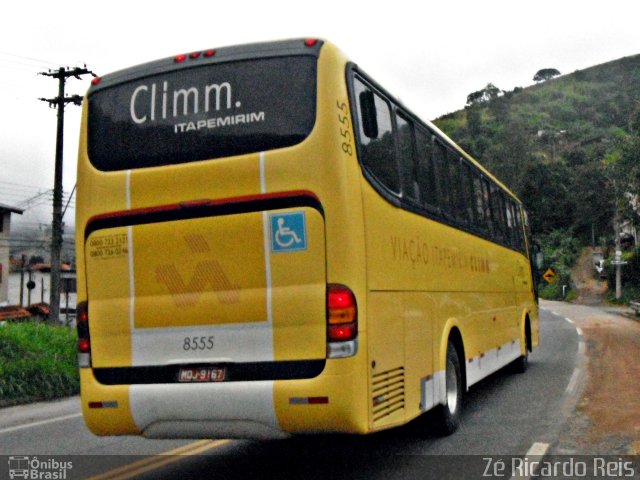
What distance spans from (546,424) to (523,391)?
10.4 ft

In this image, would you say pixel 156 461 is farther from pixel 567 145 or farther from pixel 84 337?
pixel 567 145

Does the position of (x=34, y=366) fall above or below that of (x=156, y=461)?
above

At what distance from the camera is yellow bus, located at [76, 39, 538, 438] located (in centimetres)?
551

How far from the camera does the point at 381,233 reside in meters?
6.11

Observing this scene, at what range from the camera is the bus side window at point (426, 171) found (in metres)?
7.71

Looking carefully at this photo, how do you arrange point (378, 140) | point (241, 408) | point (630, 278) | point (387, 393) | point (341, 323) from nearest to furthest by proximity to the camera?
1. point (341, 323)
2. point (241, 408)
3. point (387, 393)
4. point (378, 140)
5. point (630, 278)

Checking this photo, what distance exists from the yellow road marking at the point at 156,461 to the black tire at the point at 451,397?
2.44m

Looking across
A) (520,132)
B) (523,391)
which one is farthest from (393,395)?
(520,132)

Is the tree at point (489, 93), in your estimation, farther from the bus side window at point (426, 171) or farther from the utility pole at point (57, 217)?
the bus side window at point (426, 171)

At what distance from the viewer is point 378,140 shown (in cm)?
645

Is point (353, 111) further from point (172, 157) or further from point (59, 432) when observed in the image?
point (59, 432)

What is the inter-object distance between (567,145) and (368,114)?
4666 inches

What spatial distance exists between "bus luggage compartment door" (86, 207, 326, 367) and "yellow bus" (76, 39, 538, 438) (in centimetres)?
1

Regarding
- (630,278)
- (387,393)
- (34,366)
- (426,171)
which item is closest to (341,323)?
(387,393)
